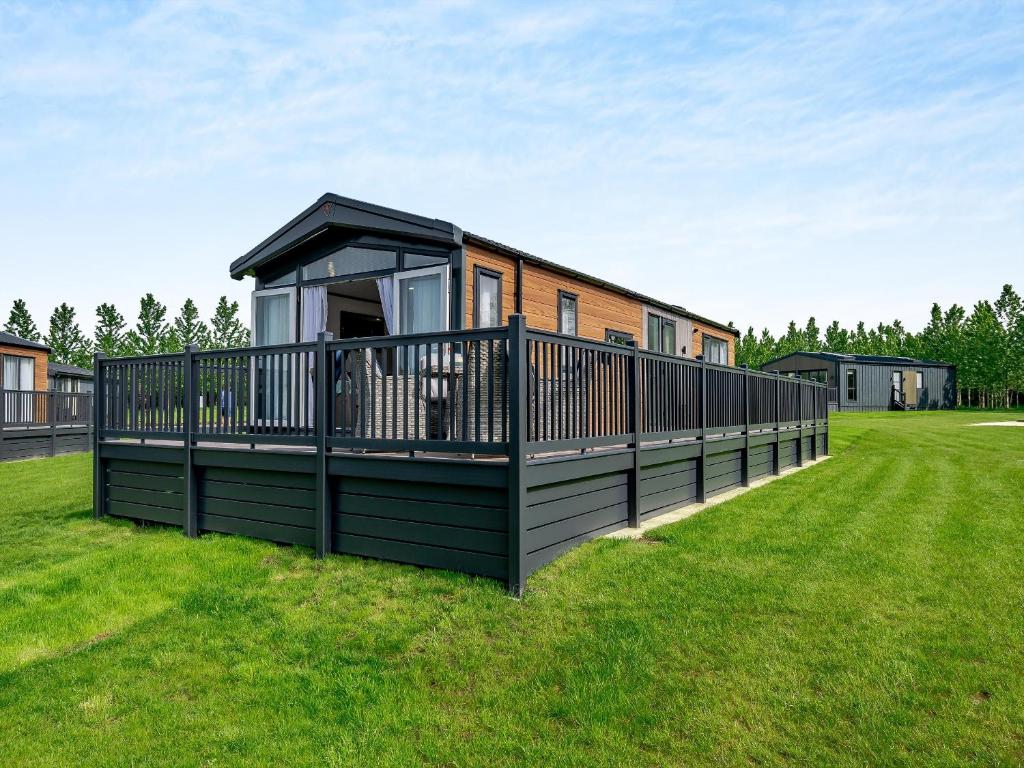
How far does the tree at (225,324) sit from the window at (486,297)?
5974 centimetres

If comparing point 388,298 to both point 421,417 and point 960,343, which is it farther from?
point 960,343

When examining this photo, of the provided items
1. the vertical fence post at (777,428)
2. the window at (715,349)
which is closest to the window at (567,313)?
the vertical fence post at (777,428)

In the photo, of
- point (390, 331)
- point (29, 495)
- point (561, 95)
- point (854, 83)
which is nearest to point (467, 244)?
point (390, 331)

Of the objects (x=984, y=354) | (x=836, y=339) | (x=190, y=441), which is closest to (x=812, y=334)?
(x=836, y=339)

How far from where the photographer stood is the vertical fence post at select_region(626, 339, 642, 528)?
5457 millimetres

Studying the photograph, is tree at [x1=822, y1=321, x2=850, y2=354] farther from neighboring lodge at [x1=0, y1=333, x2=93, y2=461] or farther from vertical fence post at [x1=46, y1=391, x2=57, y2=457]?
vertical fence post at [x1=46, y1=391, x2=57, y2=457]

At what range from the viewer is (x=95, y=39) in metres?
9.66

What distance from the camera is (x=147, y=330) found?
5322 centimetres

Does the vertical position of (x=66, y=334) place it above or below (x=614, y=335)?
above

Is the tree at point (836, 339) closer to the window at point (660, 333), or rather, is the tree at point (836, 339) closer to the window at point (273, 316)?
the window at point (660, 333)

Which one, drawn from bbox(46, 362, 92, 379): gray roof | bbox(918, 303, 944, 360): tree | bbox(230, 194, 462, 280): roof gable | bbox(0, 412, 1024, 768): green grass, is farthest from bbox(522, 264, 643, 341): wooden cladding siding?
bbox(918, 303, 944, 360): tree

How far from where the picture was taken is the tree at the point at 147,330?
174 ft

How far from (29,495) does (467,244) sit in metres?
6.94

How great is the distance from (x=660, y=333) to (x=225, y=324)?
5926cm
